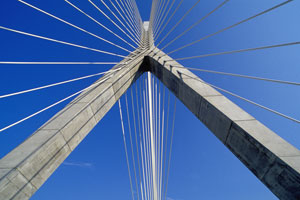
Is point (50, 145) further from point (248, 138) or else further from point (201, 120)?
point (248, 138)

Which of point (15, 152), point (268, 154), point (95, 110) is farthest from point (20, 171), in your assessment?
point (268, 154)

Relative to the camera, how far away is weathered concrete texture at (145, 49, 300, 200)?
227cm

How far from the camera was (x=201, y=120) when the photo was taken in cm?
374

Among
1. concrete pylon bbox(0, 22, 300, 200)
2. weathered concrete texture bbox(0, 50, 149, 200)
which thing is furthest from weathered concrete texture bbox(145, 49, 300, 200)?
weathered concrete texture bbox(0, 50, 149, 200)

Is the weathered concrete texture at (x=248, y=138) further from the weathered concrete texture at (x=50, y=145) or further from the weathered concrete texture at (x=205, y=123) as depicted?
the weathered concrete texture at (x=50, y=145)

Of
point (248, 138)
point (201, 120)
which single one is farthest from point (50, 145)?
point (248, 138)

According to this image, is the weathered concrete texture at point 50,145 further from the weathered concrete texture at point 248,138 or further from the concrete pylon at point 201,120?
the weathered concrete texture at point 248,138

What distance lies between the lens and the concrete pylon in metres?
2.22

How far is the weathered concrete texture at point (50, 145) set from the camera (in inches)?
85.4

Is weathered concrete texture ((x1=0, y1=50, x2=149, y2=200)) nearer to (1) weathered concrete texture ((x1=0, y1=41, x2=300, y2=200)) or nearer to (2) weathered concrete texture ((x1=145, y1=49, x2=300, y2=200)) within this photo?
(1) weathered concrete texture ((x1=0, y1=41, x2=300, y2=200))

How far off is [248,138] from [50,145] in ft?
11.9

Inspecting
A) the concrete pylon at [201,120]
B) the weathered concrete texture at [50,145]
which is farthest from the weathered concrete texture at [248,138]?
the weathered concrete texture at [50,145]

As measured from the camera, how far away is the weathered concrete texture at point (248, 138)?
2266 millimetres

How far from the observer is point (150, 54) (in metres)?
6.21
